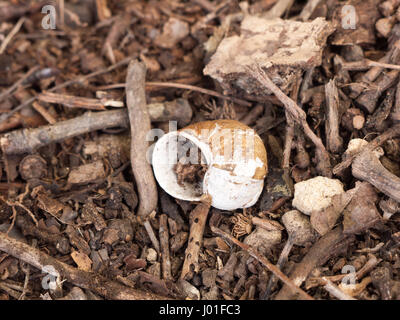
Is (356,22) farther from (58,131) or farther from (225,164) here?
(58,131)

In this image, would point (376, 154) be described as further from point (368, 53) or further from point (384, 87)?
point (368, 53)

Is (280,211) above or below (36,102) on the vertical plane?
below

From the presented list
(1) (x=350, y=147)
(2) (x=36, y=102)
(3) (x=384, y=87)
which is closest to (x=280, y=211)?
(1) (x=350, y=147)

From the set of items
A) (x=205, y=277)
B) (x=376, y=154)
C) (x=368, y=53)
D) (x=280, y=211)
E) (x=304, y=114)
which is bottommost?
(x=205, y=277)

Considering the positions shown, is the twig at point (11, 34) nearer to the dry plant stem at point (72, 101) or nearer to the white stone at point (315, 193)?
the dry plant stem at point (72, 101)

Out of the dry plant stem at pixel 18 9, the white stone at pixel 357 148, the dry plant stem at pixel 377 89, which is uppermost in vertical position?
the dry plant stem at pixel 18 9

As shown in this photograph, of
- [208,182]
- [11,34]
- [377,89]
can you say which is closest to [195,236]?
[208,182]

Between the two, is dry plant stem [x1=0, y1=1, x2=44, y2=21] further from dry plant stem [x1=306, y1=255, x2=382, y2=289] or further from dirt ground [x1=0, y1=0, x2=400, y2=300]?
dry plant stem [x1=306, y1=255, x2=382, y2=289]

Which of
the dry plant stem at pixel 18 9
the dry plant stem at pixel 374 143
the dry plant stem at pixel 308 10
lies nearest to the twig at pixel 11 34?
the dry plant stem at pixel 18 9
